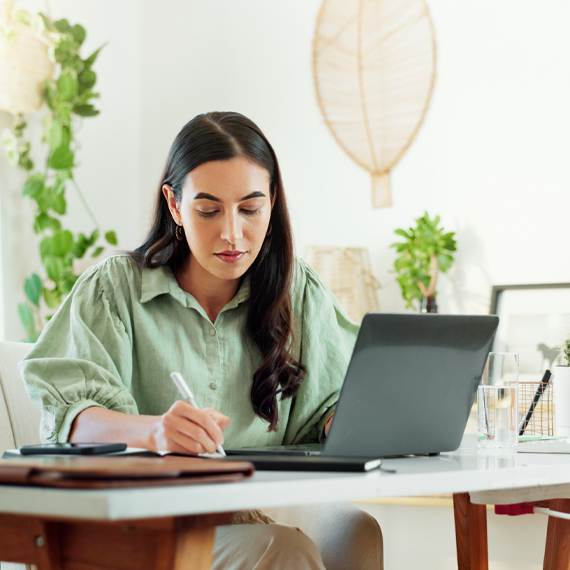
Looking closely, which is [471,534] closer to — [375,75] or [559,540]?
[559,540]

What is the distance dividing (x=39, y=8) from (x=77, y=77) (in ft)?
0.95

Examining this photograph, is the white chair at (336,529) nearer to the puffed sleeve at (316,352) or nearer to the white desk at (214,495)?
the puffed sleeve at (316,352)

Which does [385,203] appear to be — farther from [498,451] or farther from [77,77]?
[498,451]

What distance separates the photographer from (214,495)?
0.56 m

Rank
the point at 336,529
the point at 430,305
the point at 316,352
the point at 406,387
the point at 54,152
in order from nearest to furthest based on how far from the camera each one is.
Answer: the point at 406,387 < the point at 336,529 < the point at 316,352 < the point at 430,305 < the point at 54,152

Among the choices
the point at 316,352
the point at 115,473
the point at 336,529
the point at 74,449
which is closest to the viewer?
the point at 115,473

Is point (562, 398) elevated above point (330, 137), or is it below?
below

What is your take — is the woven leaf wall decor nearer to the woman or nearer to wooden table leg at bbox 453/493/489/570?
the woman

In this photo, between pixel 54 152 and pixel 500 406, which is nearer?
pixel 500 406

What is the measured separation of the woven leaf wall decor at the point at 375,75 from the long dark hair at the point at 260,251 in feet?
4.09

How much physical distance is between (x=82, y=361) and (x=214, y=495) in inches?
22.1

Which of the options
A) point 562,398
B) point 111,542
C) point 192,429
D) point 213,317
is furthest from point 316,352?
point 111,542

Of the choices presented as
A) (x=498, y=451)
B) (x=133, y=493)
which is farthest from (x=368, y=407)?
(x=133, y=493)

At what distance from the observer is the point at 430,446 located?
936mm
